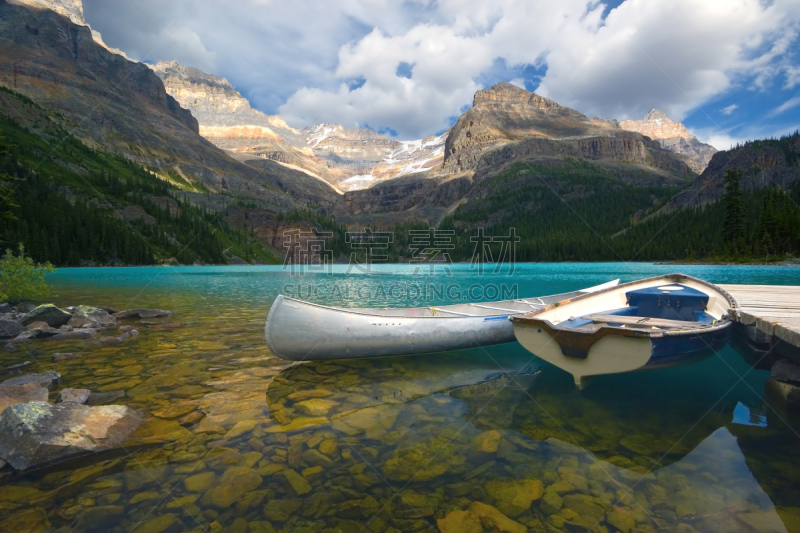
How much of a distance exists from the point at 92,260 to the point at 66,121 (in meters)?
156

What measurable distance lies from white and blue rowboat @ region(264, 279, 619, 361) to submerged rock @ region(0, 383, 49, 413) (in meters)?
4.70

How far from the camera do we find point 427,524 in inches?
190

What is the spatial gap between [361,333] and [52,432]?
673 centimetres

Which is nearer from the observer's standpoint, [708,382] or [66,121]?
[708,382]

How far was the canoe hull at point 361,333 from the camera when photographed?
10312 millimetres

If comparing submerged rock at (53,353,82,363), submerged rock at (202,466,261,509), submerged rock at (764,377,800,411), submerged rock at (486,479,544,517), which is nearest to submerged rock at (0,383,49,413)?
submerged rock at (53,353,82,363)

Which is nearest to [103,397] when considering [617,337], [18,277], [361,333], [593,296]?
[361,333]

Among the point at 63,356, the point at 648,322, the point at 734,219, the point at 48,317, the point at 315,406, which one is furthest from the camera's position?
the point at 734,219

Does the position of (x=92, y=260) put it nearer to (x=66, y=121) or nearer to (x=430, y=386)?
(x=430, y=386)

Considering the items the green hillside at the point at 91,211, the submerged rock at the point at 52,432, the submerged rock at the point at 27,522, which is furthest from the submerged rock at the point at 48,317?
the green hillside at the point at 91,211

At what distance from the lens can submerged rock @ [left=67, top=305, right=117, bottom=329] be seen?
16453 mm

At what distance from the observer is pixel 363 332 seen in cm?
1087

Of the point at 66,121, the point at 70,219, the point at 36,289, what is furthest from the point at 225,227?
the point at 36,289

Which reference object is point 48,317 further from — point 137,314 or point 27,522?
point 27,522
